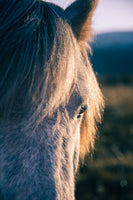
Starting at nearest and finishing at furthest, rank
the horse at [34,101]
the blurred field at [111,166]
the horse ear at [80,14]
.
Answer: the horse at [34,101] < the horse ear at [80,14] < the blurred field at [111,166]

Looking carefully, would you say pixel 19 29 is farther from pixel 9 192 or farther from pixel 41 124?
pixel 9 192

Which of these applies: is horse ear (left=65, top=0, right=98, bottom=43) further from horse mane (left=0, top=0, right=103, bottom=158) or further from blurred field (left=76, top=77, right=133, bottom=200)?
blurred field (left=76, top=77, right=133, bottom=200)

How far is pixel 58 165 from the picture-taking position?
0.99 metres

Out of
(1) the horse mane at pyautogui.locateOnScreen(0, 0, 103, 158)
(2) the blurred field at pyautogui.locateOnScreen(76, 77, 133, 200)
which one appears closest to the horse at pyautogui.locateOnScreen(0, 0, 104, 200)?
(1) the horse mane at pyautogui.locateOnScreen(0, 0, 103, 158)

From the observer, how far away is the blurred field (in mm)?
3240

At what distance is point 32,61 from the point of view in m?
0.96

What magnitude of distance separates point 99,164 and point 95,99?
2.66 metres

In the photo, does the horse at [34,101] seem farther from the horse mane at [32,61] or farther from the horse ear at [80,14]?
the horse ear at [80,14]

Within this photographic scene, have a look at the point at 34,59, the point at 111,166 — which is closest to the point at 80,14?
the point at 34,59

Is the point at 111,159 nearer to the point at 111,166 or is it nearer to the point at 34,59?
the point at 111,166

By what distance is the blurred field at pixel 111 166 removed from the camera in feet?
10.6

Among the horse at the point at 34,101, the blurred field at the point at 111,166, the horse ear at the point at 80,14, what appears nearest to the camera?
the horse at the point at 34,101

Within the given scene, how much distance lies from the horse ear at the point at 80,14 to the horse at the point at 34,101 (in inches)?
Result: 18.7

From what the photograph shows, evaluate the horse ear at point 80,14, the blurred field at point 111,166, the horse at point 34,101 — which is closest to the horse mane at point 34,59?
the horse at point 34,101
